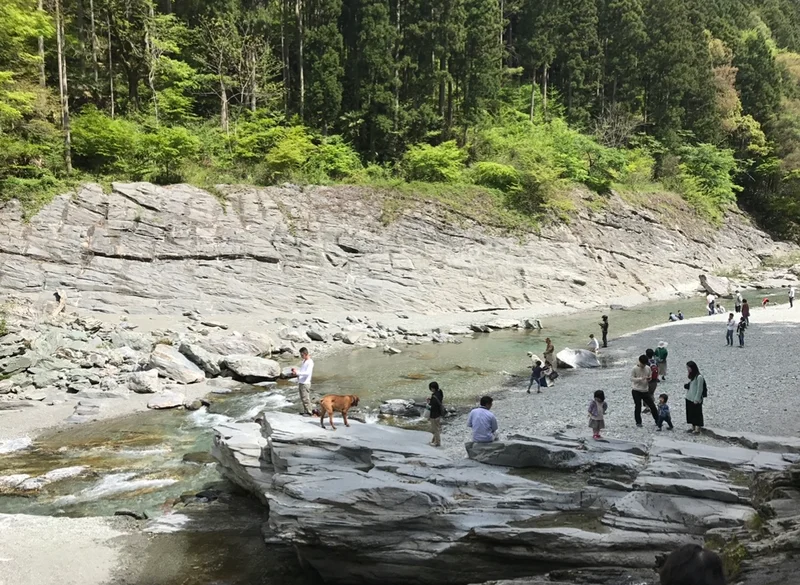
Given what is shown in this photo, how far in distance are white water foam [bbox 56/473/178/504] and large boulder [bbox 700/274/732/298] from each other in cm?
3705

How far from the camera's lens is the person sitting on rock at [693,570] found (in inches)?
111

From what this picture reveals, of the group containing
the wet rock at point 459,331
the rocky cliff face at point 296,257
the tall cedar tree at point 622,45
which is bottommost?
the wet rock at point 459,331

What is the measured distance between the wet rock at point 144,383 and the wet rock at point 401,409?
293 inches

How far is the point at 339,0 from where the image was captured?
140ft

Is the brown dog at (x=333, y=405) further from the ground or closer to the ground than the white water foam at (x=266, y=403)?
further from the ground

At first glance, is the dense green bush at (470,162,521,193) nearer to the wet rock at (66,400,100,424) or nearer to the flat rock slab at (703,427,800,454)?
the wet rock at (66,400,100,424)

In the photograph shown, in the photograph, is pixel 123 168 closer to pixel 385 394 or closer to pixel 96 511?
pixel 385 394

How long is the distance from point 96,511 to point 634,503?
373 inches

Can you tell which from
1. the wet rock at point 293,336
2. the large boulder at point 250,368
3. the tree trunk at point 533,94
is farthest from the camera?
the tree trunk at point 533,94

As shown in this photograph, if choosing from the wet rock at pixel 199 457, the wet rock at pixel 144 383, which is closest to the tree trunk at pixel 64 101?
the wet rock at pixel 144 383

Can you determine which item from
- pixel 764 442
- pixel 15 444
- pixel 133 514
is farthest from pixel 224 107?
pixel 764 442

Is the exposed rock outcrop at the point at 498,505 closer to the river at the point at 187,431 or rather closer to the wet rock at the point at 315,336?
the river at the point at 187,431

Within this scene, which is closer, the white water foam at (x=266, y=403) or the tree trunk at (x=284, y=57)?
the white water foam at (x=266, y=403)

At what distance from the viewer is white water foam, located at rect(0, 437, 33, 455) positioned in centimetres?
1375
